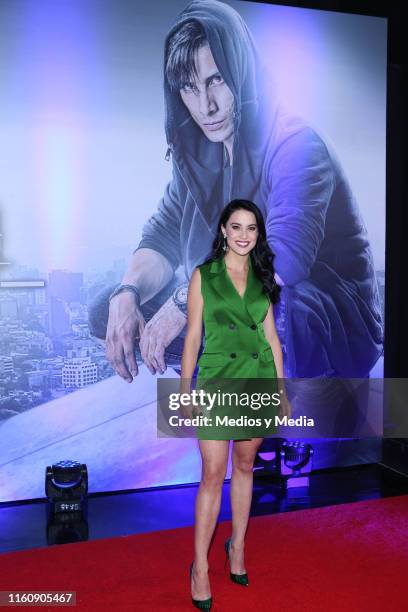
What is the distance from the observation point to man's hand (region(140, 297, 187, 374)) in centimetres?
398

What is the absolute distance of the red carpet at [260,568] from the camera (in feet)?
8.39

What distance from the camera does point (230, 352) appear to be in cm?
248

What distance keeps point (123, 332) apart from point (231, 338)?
5.06ft

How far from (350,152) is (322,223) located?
0.52m

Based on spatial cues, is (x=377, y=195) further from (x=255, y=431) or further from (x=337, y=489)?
(x=255, y=431)

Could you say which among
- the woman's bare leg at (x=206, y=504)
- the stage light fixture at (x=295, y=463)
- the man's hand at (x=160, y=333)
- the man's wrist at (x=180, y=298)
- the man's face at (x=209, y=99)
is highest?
the man's face at (x=209, y=99)

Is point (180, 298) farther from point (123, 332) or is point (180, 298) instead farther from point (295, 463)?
point (295, 463)

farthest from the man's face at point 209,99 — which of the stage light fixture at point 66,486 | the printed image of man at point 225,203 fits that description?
the stage light fixture at point 66,486

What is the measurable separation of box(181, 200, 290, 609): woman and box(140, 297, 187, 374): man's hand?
1.39 meters

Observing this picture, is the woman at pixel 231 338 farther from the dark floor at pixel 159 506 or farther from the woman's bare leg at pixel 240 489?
the dark floor at pixel 159 506

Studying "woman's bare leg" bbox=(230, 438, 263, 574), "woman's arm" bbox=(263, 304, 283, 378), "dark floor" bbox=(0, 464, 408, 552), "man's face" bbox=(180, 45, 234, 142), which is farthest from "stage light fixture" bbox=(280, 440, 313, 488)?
"man's face" bbox=(180, 45, 234, 142)

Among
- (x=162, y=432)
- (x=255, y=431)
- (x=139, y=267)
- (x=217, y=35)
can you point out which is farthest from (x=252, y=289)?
(x=217, y=35)

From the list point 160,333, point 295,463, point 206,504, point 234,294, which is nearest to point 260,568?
point 206,504

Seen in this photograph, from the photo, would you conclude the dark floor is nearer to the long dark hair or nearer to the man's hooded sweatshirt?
the man's hooded sweatshirt
